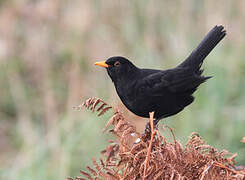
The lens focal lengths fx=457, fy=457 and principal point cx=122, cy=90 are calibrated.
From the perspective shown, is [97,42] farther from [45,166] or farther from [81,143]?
[45,166]

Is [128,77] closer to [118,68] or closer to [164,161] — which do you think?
[118,68]

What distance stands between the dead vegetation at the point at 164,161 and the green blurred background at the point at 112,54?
2.66 meters

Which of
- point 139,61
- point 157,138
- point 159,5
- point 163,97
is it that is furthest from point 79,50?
point 157,138

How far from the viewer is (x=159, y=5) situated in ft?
16.1

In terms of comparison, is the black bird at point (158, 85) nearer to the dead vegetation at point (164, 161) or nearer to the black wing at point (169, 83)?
the black wing at point (169, 83)

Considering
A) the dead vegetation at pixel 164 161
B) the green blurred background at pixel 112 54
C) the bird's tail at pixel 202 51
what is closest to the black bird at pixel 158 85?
the bird's tail at pixel 202 51

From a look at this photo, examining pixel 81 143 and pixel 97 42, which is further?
pixel 97 42

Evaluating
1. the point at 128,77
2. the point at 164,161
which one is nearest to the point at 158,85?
the point at 128,77

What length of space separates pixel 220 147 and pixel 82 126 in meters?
1.46

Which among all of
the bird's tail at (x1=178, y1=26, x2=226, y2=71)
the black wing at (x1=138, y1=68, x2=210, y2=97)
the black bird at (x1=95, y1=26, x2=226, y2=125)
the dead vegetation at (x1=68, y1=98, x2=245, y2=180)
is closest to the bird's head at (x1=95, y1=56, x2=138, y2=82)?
the black bird at (x1=95, y1=26, x2=226, y2=125)

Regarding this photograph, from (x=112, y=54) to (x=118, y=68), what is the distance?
2.16 m

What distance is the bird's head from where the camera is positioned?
123 inches

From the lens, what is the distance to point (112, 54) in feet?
17.4

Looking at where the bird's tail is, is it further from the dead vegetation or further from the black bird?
the dead vegetation
